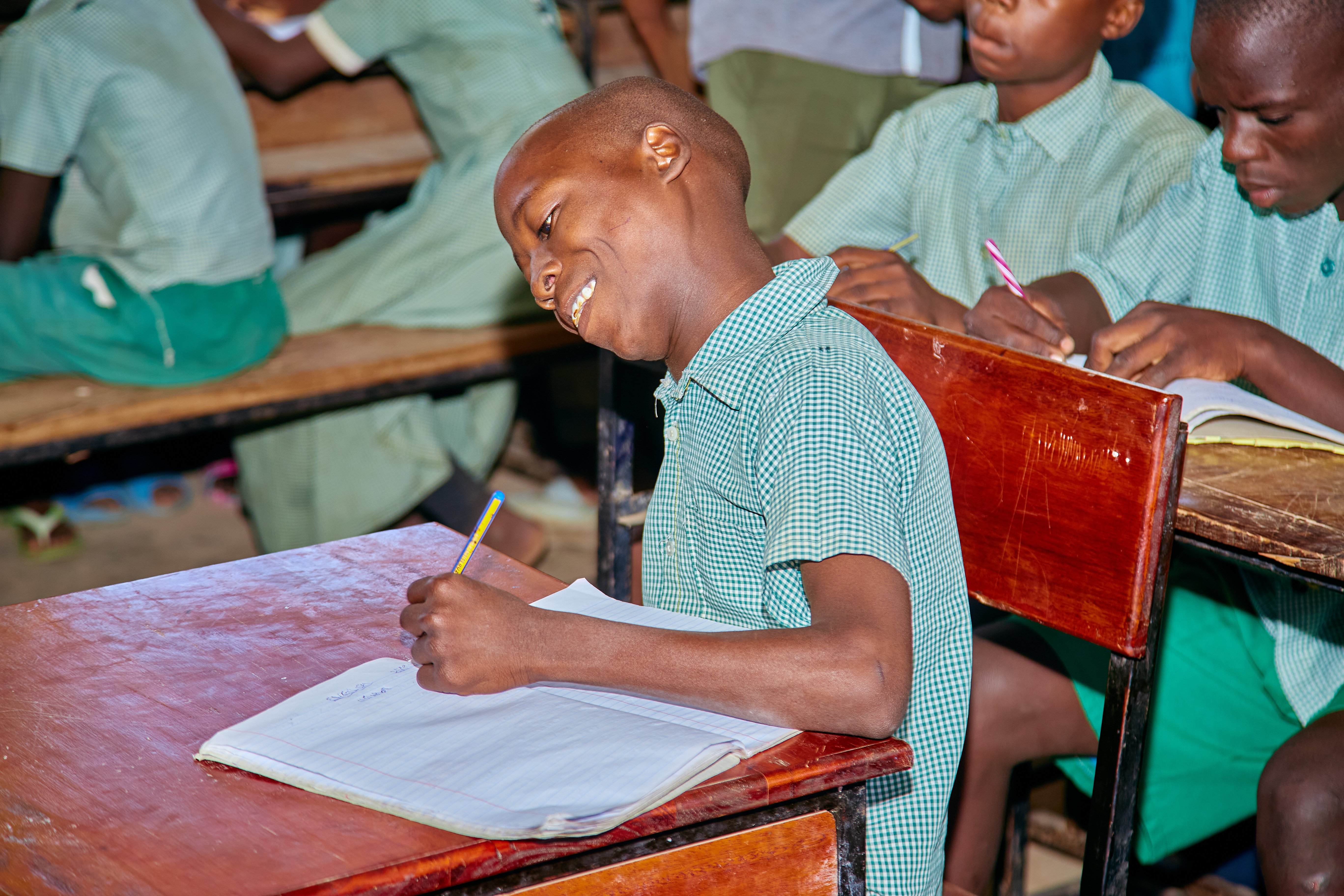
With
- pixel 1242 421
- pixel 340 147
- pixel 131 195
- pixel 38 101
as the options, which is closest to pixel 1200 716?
pixel 1242 421

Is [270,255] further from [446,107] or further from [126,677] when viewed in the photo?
[126,677]

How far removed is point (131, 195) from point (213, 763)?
2.21 metres

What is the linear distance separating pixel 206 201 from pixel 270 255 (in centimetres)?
24

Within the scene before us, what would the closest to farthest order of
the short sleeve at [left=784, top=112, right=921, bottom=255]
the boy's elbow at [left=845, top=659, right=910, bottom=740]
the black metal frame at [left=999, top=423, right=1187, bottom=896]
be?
1. the boy's elbow at [left=845, top=659, right=910, bottom=740]
2. the black metal frame at [left=999, top=423, right=1187, bottom=896]
3. the short sleeve at [left=784, top=112, right=921, bottom=255]

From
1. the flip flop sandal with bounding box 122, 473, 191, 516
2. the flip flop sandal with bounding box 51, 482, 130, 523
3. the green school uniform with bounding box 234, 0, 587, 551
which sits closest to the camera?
the green school uniform with bounding box 234, 0, 587, 551

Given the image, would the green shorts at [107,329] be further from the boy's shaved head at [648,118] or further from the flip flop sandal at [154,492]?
the boy's shaved head at [648,118]

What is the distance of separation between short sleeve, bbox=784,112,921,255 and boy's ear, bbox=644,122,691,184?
1166 mm

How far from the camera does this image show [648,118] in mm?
1251

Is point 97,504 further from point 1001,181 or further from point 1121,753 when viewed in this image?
point 1121,753

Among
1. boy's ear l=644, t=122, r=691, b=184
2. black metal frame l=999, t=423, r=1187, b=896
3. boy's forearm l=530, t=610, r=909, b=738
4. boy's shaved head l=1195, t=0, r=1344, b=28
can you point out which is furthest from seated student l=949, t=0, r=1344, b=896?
boy's forearm l=530, t=610, r=909, b=738

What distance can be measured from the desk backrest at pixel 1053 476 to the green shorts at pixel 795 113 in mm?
1765

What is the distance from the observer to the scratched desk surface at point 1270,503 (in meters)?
1.38

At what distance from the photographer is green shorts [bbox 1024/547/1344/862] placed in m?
1.76

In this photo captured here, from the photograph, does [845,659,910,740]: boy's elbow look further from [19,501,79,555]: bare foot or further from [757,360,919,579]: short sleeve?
[19,501,79,555]: bare foot
